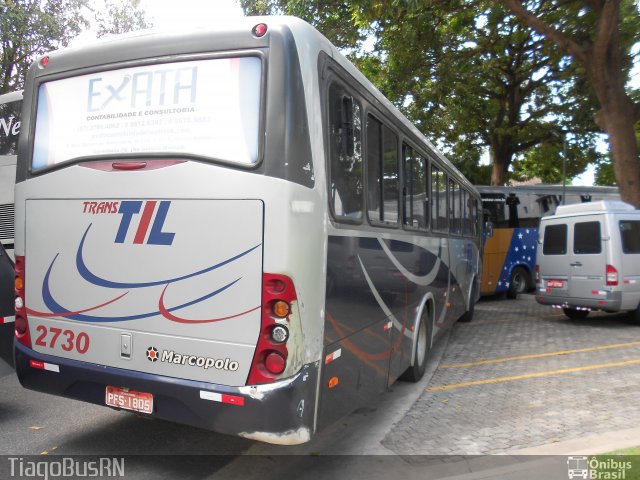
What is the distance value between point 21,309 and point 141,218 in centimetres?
147


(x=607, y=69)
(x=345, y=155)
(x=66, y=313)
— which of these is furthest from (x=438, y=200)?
(x=607, y=69)

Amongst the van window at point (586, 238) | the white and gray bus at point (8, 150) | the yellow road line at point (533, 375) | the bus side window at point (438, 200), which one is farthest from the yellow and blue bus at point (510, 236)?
the white and gray bus at point (8, 150)

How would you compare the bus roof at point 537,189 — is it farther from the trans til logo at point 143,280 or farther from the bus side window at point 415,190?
the trans til logo at point 143,280

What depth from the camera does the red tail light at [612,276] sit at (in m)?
10.5

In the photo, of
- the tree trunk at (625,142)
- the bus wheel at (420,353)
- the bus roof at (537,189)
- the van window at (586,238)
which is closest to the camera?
the bus wheel at (420,353)

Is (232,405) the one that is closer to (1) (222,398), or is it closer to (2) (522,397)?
(1) (222,398)

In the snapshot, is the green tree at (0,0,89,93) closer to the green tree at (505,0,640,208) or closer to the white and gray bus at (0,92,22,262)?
the white and gray bus at (0,92,22,262)

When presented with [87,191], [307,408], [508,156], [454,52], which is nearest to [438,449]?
[307,408]

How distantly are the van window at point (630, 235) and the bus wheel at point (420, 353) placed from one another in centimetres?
582

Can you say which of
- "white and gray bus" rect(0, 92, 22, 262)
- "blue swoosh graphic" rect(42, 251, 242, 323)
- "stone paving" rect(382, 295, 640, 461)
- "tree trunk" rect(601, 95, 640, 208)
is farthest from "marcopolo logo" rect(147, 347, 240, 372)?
"tree trunk" rect(601, 95, 640, 208)

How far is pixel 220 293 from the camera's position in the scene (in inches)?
137

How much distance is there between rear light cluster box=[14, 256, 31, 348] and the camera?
427 cm

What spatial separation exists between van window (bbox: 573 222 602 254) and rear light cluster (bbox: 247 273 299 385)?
939 cm

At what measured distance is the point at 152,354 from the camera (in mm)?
3701
